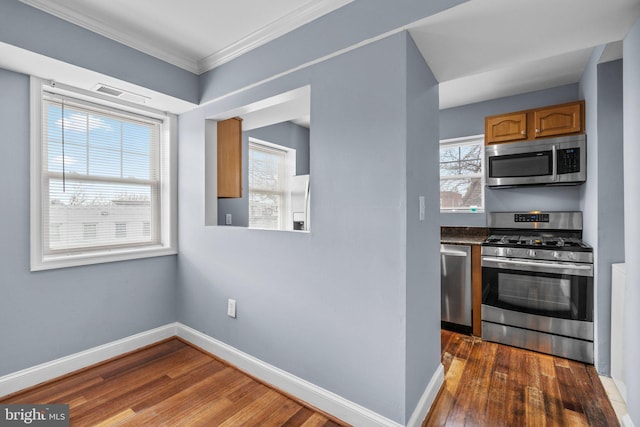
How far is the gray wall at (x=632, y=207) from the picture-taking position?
1.48 metres

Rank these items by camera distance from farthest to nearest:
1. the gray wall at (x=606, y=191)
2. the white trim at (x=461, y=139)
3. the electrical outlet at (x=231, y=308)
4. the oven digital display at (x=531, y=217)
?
the white trim at (x=461, y=139) < the oven digital display at (x=531, y=217) < the electrical outlet at (x=231, y=308) < the gray wall at (x=606, y=191)

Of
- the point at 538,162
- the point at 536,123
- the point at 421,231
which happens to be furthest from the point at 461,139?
the point at 421,231

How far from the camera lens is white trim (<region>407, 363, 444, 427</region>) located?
171 cm

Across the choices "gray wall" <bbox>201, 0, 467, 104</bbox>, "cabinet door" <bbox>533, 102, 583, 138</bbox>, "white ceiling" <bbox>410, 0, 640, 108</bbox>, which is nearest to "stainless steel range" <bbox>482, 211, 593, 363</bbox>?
"cabinet door" <bbox>533, 102, 583, 138</bbox>

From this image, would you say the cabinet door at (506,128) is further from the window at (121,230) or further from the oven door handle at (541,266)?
the window at (121,230)

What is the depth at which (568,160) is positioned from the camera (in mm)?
2902

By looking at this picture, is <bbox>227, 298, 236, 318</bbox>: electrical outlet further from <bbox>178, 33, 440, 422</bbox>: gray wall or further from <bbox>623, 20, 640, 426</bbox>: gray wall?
<bbox>623, 20, 640, 426</bbox>: gray wall

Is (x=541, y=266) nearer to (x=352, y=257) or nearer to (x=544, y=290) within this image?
(x=544, y=290)

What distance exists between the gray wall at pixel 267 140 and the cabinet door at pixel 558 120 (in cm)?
285

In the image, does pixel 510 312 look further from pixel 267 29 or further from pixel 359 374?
pixel 267 29

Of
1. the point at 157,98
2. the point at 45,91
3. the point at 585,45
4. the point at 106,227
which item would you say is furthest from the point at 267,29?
the point at 106,227

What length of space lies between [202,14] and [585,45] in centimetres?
232

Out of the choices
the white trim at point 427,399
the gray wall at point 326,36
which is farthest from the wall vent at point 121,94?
the white trim at point 427,399

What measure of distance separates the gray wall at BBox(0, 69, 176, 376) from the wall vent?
1.42 ft
